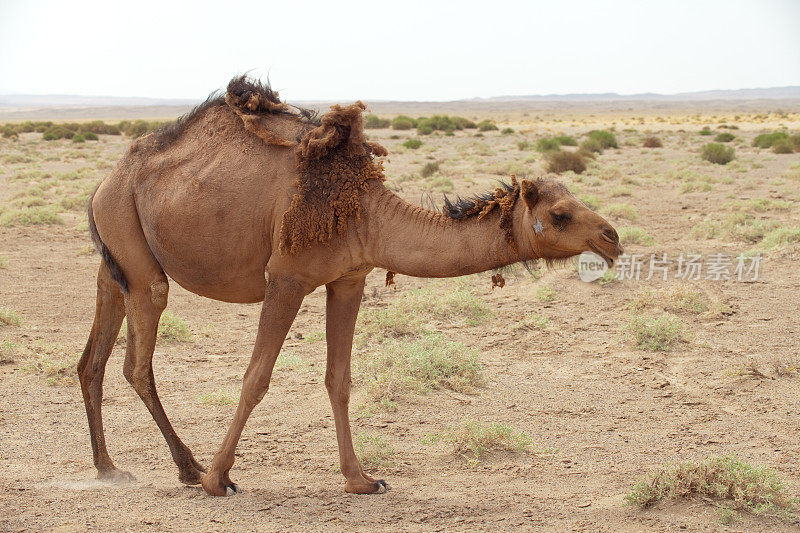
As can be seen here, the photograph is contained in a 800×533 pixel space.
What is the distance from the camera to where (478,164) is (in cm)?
3053

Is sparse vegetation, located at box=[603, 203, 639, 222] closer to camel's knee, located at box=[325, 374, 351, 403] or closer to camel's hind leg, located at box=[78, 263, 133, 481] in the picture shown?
camel's knee, located at box=[325, 374, 351, 403]

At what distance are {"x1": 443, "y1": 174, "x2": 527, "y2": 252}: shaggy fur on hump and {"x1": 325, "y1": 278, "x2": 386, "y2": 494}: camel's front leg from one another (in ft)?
3.10

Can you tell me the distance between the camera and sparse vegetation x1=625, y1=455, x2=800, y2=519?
466 cm

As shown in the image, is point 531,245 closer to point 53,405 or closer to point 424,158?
point 53,405

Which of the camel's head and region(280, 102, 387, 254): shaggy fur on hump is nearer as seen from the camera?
the camel's head

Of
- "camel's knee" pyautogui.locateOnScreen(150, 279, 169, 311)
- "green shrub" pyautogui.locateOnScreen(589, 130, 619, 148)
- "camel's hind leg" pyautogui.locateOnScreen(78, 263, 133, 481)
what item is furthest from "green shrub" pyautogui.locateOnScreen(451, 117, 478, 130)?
"camel's knee" pyautogui.locateOnScreen(150, 279, 169, 311)

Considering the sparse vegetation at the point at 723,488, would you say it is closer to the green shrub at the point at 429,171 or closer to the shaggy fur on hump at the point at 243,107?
the shaggy fur on hump at the point at 243,107

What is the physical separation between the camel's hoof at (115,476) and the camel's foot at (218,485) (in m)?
0.68

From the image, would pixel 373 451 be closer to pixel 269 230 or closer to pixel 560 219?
pixel 269 230

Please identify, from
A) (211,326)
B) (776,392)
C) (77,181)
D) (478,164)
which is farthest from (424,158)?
(776,392)

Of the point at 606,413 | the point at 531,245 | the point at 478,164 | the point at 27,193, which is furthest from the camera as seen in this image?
the point at 478,164

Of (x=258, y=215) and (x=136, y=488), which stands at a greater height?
(x=258, y=215)

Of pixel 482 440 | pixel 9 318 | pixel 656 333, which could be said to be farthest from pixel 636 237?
pixel 9 318

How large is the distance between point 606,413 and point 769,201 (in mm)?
12874
